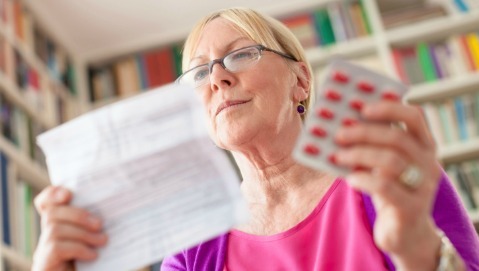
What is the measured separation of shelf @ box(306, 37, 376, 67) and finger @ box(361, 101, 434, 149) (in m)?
2.49

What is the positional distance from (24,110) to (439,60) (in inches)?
80.0

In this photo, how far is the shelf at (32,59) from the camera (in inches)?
105

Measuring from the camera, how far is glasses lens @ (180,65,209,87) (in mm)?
1250

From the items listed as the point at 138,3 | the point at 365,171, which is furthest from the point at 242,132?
the point at 138,3

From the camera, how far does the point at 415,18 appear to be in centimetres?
318

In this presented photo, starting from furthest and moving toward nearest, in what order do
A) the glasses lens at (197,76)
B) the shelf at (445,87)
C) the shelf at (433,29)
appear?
the shelf at (433,29) < the shelf at (445,87) < the glasses lens at (197,76)

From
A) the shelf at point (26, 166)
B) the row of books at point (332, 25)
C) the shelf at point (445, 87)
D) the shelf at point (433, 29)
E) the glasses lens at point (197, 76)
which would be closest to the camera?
the glasses lens at point (197, 76)

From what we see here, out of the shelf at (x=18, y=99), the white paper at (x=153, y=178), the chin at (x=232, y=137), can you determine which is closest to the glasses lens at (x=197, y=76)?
the chin at (x=232, y=137)

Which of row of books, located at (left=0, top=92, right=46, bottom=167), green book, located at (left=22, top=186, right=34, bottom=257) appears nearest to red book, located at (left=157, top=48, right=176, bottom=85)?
row of books, located at (left=0, top=92, right=46, bottom=167)

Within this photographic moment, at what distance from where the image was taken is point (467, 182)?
107 inches

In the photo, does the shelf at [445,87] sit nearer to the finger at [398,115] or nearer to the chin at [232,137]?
the chin at [232,137]

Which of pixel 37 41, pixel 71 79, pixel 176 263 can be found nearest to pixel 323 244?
pixel 176 263

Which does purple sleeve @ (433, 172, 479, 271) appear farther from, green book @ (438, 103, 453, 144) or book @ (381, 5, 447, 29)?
book @ (381, 5, 447, 29)

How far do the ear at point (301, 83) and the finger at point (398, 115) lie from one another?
67 centimetres
